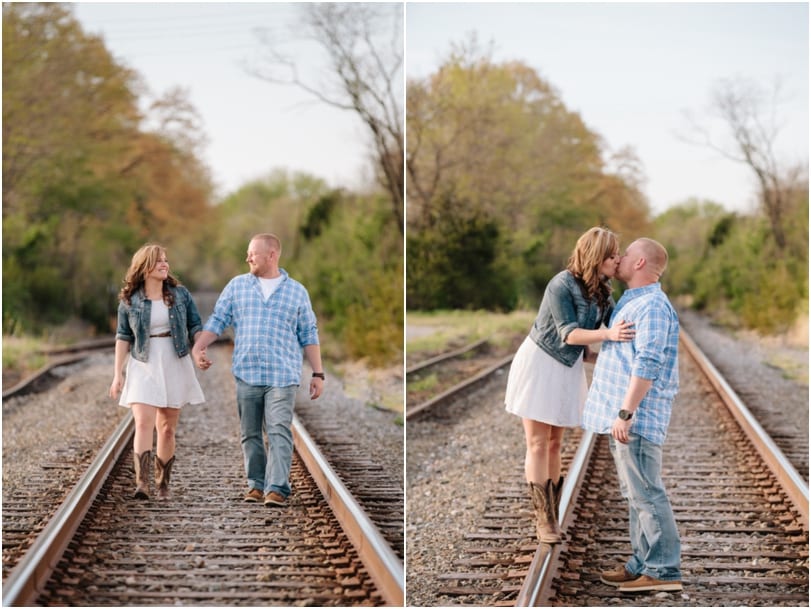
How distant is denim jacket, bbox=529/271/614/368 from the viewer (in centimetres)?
372

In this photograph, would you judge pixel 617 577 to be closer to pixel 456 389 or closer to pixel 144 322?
pixel 144 322

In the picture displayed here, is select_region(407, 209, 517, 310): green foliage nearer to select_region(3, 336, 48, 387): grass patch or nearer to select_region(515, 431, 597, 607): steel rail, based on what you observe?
select_region(3, 336, 48, 387): grass patch

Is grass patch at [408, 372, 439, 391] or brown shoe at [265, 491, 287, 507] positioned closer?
brown shoe at [265, 491, 287, 507]

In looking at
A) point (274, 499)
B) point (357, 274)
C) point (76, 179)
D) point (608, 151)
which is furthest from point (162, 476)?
point (608, 151)

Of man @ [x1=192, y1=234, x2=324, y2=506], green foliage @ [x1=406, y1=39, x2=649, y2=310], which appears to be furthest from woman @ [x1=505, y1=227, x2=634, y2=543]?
green foliage @ [x1=406, y1=39, x2=649, y2=310]

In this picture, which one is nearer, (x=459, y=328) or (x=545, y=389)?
(x=545, y=389)

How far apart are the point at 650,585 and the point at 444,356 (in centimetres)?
547

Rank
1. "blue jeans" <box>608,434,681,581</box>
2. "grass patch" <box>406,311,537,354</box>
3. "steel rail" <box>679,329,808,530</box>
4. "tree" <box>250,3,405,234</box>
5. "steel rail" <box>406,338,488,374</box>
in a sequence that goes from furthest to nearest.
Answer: "grass patch" <box>406,311,537,354</box>, "steel rail" <box>406,338,488,374</box>, "tree" <box>250,3,405,234</box>, "steel rail" <box>679,329,808,530</box>, "blue jeans" <box>608,434,681,581</box>

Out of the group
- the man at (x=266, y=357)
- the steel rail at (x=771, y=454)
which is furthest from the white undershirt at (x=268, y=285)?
the steel rail at (x=771, y=454)

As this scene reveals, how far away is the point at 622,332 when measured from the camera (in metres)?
3.62

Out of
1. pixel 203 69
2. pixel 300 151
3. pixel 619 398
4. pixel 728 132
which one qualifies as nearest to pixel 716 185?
pixel 728 132

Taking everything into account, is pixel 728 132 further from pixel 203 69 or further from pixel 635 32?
pixel 203 69

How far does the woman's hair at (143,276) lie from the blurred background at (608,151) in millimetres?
4437

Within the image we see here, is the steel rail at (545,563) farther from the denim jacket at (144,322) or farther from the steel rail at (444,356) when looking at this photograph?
the steel rail at (444,356)
